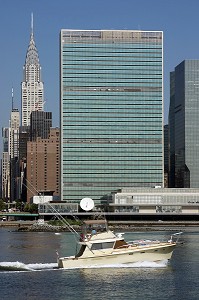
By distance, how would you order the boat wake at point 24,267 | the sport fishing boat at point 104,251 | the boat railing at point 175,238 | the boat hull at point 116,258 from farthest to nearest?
the boat railing at point 175,238 < the boat wake at point 24,267 < the boat hull at point 116,258 < the sport fishing boat at point 104,251

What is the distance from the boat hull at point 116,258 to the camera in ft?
267

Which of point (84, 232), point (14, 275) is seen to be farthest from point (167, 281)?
point (14, 275)

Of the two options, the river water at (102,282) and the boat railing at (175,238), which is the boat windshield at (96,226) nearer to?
the river water at (102,282)

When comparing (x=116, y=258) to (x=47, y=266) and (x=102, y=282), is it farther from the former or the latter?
(x=47, y=266)

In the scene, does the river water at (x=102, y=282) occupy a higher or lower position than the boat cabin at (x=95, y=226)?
lower

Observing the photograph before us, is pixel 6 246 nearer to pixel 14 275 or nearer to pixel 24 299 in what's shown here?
pixel 14 275

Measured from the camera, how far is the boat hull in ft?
267

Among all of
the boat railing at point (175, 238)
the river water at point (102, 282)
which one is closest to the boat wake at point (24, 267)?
the river water at point (102, 282)

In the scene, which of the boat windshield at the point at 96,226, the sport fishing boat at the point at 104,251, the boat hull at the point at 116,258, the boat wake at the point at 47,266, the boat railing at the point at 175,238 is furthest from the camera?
the boat railing at the point at 175,238

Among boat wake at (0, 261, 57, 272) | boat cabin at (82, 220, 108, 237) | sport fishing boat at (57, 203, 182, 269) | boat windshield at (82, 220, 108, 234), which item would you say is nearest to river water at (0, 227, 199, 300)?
boat wake at (0, 261, 57, 272)

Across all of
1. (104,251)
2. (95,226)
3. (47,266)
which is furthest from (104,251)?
(47,266)

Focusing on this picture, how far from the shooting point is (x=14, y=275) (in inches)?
3204

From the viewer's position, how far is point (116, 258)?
268 feet

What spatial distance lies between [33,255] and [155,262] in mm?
29196
